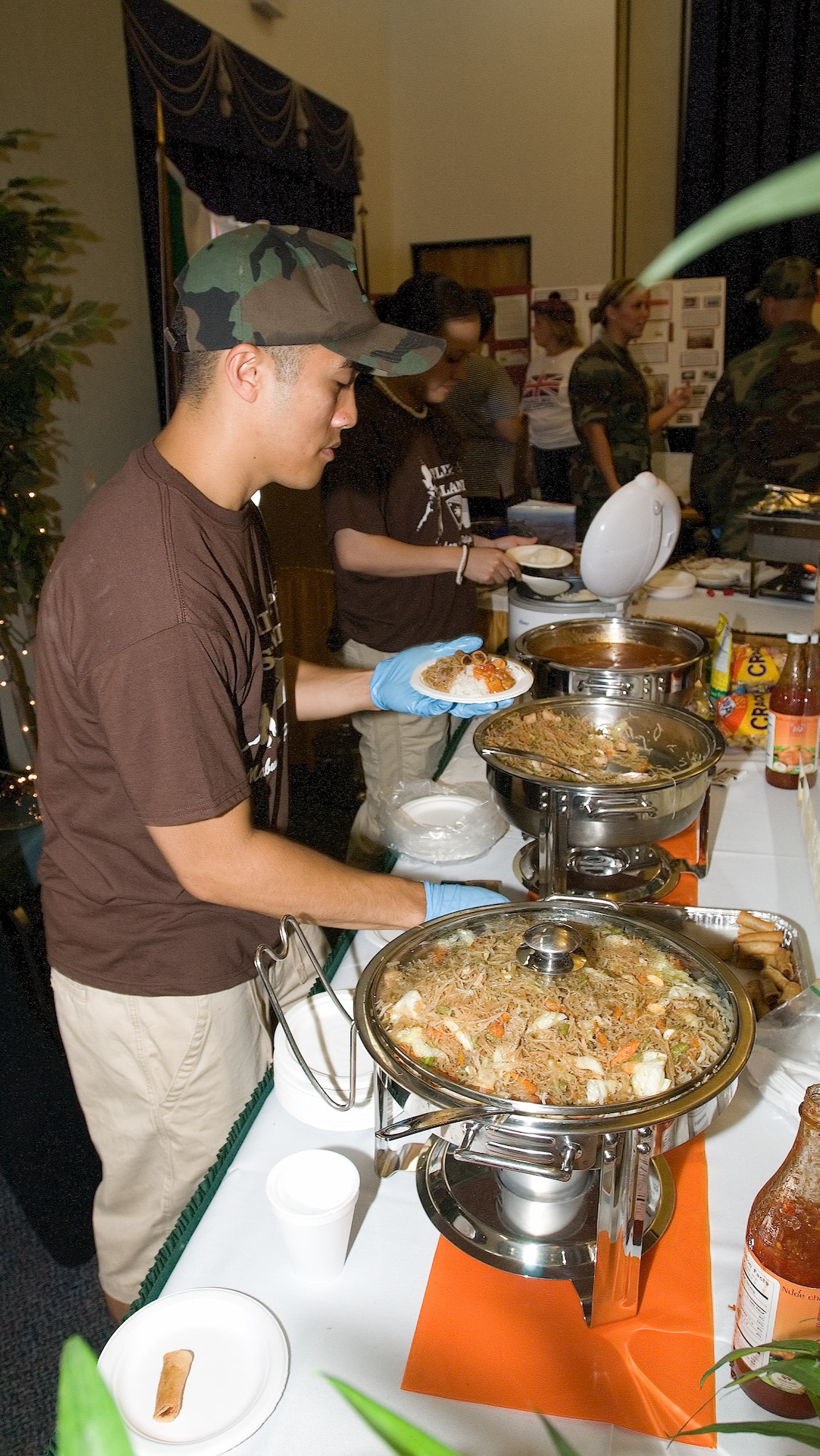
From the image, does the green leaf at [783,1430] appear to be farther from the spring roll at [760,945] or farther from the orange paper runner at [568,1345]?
the spring roll at [760,945]

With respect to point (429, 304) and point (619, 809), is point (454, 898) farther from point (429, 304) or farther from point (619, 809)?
point (429, 304)

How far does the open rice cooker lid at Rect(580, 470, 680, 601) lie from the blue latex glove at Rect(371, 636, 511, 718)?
1.00 feet

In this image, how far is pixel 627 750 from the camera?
4.93ft

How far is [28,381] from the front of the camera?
2.76m

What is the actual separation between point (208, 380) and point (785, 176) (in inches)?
41.5

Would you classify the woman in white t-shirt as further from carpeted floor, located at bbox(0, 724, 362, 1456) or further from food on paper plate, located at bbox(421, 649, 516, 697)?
carpeted floor, located at bbox(0, 724, 362, 1456)

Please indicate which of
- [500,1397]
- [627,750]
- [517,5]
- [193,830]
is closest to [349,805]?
[627,750]

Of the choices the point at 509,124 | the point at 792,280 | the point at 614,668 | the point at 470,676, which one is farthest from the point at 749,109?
the point at 470,676

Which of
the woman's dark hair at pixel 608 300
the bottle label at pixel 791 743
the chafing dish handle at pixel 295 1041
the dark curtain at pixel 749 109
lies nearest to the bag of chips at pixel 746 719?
the bottle label at pixel 791 743

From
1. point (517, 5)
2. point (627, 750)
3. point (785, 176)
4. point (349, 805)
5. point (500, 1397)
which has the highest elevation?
point (517, 5)

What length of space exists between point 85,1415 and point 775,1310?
0.59 meters

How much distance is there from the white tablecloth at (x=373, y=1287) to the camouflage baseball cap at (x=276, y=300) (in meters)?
0.87

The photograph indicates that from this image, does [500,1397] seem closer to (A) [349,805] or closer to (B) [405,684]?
(B) [405,684]

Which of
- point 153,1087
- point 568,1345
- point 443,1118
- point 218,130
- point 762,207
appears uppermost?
point 218,130
